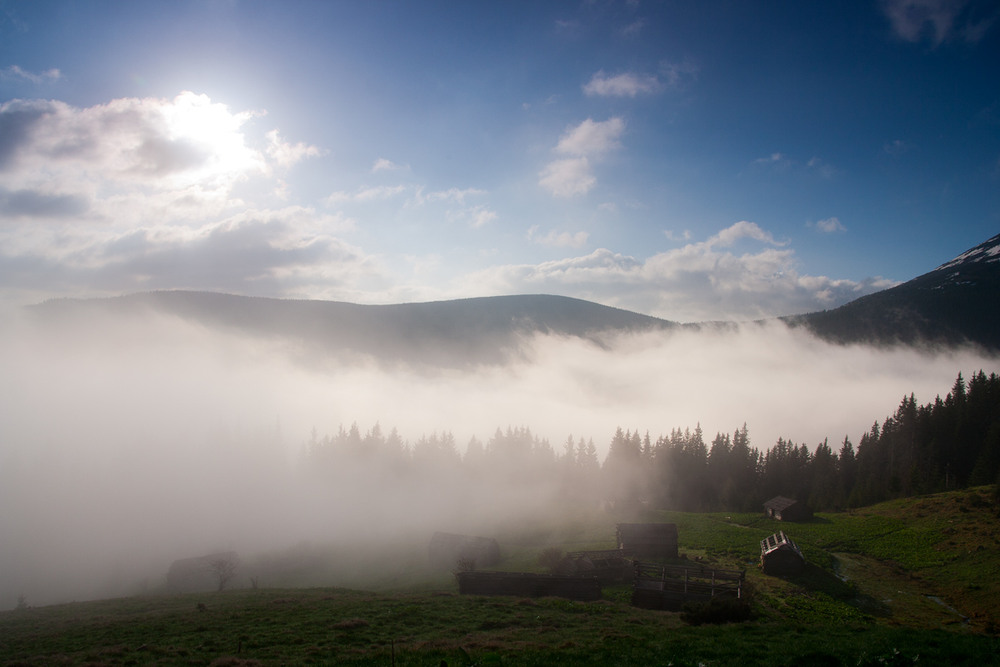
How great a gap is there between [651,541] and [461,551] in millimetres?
24567

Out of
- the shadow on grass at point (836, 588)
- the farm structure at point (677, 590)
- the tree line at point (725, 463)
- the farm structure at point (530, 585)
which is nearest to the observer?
the farm structure at point (677, 590)

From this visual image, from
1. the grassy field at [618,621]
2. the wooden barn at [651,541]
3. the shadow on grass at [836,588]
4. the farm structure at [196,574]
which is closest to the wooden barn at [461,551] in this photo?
the grassy field at [618,621]

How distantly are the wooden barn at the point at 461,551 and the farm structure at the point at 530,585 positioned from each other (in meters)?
20.1

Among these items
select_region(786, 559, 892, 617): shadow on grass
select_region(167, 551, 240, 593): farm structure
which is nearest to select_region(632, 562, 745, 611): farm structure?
select_region(786, 559, 892, 617): shadow on grass

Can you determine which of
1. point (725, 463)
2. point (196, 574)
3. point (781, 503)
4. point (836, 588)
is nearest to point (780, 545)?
point (836, 588)

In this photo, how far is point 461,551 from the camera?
63.3 m

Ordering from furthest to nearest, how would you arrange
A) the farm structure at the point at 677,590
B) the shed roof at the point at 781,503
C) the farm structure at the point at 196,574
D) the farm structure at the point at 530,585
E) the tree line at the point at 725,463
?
the tree line at the point at 725,463 → the shed roof at the point at 781,503 → the farm structure at the point at 196,574 → the farm structure at the point at 530,585 → the farm structure at the point at 677,590

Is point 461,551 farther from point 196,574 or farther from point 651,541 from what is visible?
point 196,574

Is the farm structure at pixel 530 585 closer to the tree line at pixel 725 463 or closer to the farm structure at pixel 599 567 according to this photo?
the farm structure at pixel 599 567

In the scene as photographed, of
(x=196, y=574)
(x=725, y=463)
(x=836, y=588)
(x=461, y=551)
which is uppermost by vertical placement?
(x=836, y=588)

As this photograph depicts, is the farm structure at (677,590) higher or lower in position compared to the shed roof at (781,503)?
higher

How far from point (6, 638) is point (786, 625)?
4677 centimetres

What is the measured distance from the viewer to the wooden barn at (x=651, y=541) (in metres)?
56.4

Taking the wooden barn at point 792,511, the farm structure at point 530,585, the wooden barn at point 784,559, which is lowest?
the wooden barn at point 792,511
